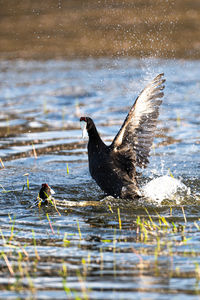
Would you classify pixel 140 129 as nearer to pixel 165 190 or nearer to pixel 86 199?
pixel 165 190

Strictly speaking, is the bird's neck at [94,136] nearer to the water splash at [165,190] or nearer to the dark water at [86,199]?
Result: the dark water at [86,199]

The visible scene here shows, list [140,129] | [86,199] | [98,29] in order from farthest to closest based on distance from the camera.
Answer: [98,29], [140,129], [86,199]

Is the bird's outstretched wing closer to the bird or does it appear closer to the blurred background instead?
the bird

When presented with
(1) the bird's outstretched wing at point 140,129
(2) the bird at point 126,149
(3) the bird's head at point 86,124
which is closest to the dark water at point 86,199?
(2) the bird at point 126,149

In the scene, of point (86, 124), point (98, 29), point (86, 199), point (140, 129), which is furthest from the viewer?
point (98, 29)

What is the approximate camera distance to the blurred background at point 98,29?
50.9 feet

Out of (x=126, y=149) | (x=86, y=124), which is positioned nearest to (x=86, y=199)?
(x=126, y=149)

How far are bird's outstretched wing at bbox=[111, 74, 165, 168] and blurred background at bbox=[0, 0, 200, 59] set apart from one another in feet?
27.4

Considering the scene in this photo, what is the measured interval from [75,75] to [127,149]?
7.50 metres

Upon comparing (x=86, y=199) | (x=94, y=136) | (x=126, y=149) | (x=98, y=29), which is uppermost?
(x=98, y=29)

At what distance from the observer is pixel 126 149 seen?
6605 mm

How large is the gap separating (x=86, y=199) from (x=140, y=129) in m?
0.96

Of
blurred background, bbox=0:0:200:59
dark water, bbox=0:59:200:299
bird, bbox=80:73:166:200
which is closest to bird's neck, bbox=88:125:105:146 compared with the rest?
bird, bbox=80:73:166:200

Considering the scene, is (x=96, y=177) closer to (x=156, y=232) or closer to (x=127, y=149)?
(x=127, y=149)
